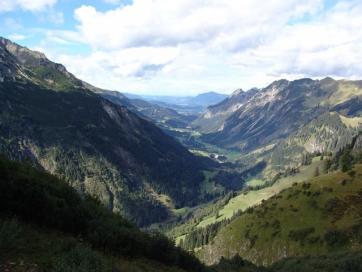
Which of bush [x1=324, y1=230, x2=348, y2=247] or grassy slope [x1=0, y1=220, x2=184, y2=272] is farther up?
grassy slope [x1=0, y1=220, x2=184, y2=272]

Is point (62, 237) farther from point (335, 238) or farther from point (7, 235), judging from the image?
point (335, 238)

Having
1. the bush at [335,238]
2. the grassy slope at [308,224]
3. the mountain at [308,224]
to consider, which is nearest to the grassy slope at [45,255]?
the grassy slope at [308,224]

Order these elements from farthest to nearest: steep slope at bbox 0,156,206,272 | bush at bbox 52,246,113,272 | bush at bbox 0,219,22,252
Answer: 1. bush at bbox 0,219,22,252
2. steep slope at bbox 0,156,206,272
3. bush at bbox 52,246,113,272

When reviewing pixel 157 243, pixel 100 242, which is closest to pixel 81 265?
pixel 100 242

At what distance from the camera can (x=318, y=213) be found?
165 m

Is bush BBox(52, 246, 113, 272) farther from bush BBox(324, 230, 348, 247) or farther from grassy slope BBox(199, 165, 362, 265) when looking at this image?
bush BBox(324, 230, 348, 247)

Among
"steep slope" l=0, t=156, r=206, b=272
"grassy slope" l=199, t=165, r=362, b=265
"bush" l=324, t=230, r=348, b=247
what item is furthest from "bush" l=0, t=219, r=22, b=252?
"bush" l=324, t=230, r=348, b=247

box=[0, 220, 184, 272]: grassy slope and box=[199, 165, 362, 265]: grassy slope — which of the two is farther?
box=[199, 165, 362, 265]: grassy slope

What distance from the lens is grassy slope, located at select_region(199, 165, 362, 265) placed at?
140m

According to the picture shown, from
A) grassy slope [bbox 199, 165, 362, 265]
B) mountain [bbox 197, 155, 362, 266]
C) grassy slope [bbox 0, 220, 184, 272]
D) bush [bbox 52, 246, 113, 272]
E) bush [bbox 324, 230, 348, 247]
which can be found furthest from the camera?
grassy slope [bbox 199, 165, 362, 265]

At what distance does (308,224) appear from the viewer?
16100 centimetres

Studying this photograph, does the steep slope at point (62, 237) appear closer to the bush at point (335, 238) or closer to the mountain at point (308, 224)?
the mountain at point (308, 224)

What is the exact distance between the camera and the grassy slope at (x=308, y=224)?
459ft

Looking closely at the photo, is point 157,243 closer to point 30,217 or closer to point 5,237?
point 30,217
